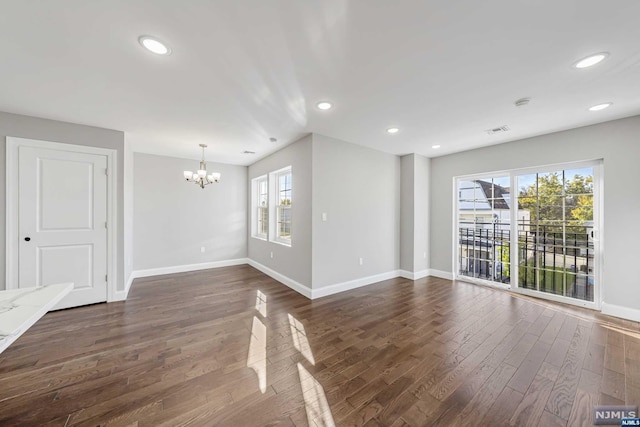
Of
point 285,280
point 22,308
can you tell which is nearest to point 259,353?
point 22,308

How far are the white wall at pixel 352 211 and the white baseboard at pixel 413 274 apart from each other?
0.20m

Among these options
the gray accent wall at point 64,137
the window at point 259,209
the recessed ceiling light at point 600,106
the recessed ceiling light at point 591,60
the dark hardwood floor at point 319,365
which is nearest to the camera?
the dark hardwood floor at point 319,365

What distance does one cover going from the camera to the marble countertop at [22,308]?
0.99 meters

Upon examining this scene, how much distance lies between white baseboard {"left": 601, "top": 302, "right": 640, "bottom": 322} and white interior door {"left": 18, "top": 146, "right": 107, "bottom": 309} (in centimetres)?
684

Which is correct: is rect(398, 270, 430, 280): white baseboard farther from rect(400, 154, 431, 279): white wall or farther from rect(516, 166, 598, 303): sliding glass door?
rect(516, 166, 598, 303): sliding glass door

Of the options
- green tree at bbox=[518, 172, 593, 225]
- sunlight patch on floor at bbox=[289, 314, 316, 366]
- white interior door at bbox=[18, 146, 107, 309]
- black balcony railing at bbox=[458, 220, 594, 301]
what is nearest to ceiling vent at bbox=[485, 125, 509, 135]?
green tree at bbox=[518, 172, 593, 225]

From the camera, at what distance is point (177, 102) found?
2.63 metres

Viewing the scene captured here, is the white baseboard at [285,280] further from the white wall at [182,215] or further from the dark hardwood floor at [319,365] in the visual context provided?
the white wall at [182,215]

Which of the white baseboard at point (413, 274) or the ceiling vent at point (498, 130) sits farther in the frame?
the white baseboard at point (413, 274)

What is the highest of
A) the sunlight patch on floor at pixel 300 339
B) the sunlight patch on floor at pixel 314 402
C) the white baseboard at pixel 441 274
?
the white baseboard at pixel 441 274

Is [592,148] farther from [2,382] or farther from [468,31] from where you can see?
[2,382]

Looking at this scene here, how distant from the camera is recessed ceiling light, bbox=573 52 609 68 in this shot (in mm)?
1838

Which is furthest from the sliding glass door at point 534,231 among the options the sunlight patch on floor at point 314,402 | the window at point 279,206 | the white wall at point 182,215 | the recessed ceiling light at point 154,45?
the white wall at point 182,215

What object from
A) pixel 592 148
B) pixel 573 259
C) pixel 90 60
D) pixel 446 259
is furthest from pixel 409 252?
pixel 90 60
